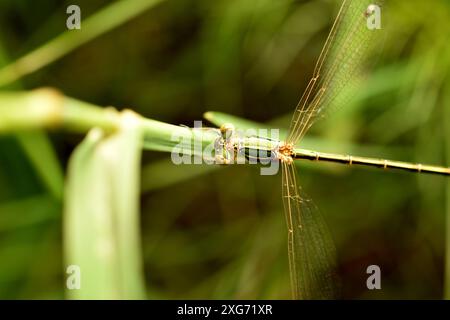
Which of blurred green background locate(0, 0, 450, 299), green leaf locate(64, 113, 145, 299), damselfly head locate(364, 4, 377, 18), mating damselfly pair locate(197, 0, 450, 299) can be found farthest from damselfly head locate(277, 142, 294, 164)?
green leaf locate(64, 113, 145, 299)

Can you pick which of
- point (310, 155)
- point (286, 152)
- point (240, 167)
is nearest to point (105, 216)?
point (286, 152)

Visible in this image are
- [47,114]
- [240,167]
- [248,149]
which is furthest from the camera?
[240,167]

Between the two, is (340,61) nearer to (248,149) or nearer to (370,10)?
(370,10)

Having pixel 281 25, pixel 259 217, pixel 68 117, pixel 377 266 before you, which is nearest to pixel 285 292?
pixel 259 217

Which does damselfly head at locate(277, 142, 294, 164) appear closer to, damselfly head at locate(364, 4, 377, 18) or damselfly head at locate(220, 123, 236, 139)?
damselfly head at locate(220, 123, 236, 139)

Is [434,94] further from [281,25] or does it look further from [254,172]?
[254,172]

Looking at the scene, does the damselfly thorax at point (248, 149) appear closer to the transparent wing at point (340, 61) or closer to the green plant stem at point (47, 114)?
the transparent wing at point (340, 61)
